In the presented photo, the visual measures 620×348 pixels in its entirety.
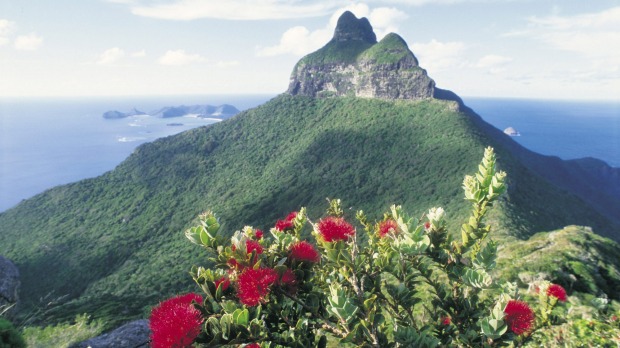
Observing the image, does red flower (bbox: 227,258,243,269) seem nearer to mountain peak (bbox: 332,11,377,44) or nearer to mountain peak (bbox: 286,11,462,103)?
mountain peak (bbox: 286,11,462,103)

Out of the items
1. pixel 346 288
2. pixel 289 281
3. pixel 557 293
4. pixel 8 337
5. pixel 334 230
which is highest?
pixel 334 230

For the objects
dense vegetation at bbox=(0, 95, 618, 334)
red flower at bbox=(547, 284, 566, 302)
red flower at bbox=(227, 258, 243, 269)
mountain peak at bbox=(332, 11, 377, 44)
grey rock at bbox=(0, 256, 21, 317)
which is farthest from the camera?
mountain peak at bbox=(332, 11, 377, 44)

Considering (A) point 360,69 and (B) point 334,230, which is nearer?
(B) point 334,230

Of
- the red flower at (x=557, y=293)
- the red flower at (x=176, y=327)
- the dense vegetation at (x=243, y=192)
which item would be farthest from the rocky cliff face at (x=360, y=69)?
the red flower at (x=176, y=327)

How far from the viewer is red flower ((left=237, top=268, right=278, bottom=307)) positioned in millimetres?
2820

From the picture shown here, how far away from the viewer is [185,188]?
72.8 meters

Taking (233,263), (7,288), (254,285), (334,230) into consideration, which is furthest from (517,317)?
(7,288)

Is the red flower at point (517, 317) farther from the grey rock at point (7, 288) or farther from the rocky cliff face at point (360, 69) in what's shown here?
the rocky cliff face at point (360, 69)

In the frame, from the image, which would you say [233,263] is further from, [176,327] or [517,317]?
[517,317]

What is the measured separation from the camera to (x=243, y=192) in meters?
66.1

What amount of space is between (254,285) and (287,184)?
2417 inches

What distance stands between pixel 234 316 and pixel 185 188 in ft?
245

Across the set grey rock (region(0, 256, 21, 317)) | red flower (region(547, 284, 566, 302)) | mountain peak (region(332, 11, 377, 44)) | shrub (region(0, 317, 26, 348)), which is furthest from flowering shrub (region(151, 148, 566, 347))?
mountain peak (region(332, 11, 377, 44))

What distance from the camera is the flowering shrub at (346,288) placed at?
2807mm
